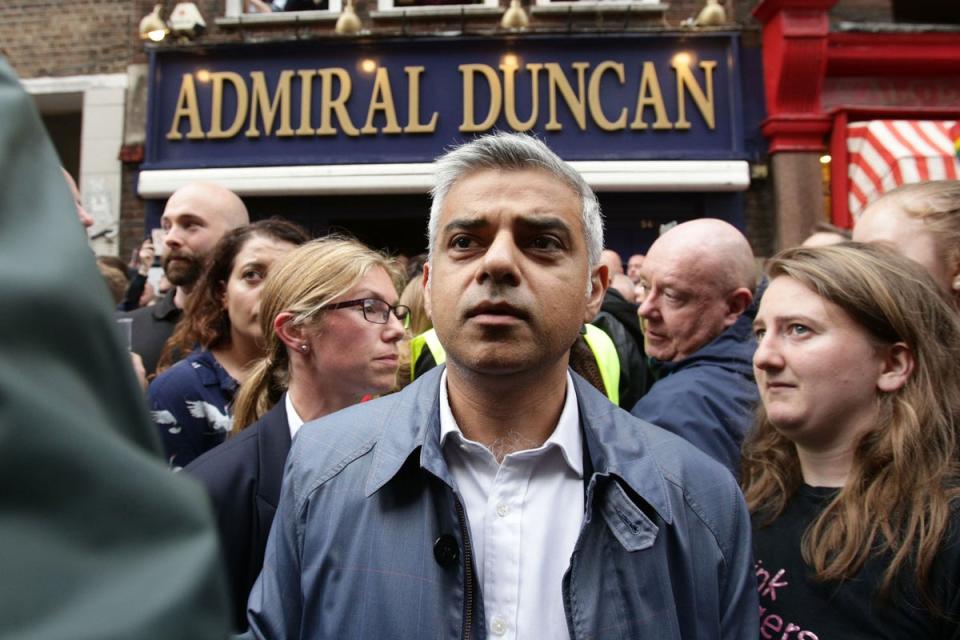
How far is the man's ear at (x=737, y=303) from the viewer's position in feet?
10.1

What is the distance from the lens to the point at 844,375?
194cm

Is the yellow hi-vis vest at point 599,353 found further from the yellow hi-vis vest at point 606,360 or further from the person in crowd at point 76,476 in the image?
the person in crowd at point 76,476

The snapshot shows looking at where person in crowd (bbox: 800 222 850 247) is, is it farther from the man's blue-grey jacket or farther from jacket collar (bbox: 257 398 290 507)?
jacket collar (bbox: 257 398 290 507)

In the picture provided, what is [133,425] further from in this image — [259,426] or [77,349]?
[259,426]

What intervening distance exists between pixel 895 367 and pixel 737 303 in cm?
116

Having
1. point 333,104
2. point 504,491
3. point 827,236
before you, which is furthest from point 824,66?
point 504,491

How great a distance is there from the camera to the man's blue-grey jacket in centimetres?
145

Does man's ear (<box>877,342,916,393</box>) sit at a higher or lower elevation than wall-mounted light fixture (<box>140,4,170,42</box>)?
lower

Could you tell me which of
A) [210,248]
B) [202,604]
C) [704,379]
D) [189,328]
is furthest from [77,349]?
[210,248]

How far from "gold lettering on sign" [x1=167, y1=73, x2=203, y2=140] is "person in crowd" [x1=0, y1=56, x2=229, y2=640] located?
8576 mm

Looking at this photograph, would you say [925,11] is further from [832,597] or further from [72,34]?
[72,34]

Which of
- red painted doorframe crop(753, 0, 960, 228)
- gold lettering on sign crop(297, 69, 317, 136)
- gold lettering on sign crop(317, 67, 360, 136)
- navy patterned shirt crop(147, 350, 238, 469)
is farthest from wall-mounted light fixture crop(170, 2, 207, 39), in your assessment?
navy patterned shirt crop(147, 350, 238, 469)

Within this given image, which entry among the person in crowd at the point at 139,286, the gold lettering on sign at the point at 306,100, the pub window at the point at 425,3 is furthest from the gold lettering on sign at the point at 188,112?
the person in crowd at the point at 139,286

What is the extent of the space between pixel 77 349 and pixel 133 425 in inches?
2.3
